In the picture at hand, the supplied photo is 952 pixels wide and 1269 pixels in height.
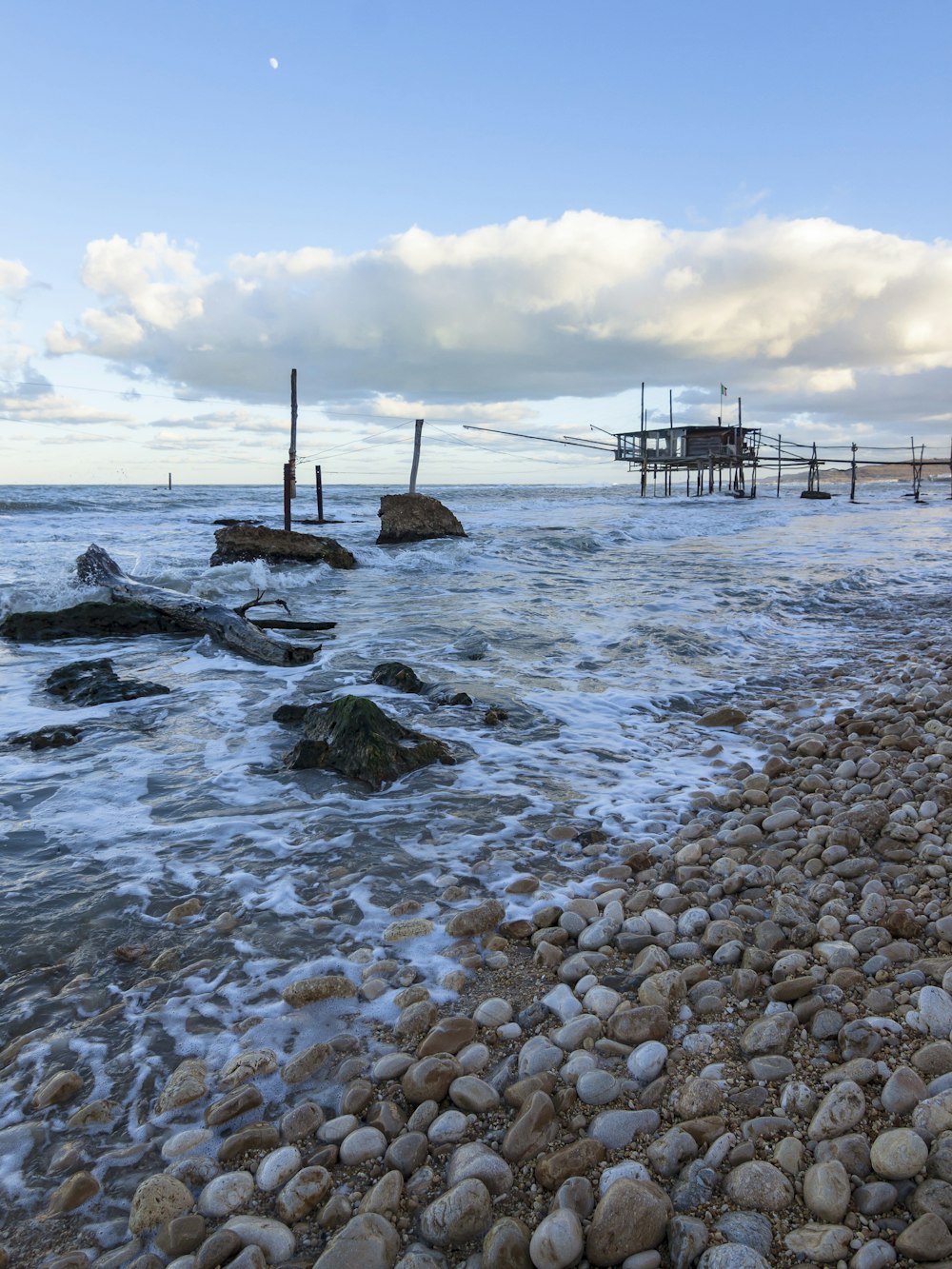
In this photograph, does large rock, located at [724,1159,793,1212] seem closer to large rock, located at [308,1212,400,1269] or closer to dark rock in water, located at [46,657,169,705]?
large rock, located at [308,1212,400,1269]

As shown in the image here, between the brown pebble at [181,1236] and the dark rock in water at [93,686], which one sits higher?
the dark rock in water at [93,686]

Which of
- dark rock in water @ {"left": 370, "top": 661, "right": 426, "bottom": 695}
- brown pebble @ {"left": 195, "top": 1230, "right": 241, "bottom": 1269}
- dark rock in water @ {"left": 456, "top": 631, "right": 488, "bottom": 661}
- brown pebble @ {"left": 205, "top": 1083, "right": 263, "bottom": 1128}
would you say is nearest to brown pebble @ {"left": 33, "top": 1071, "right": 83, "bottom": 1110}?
brown pebble @ {"left": 205, "top": 1083, "right": 263, "bottom": 1128}

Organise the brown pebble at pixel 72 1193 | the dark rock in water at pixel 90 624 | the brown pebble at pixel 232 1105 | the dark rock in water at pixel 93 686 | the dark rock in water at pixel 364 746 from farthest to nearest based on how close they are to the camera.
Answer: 1. the dark rock in water at pixel 90 624
2. the dark rock in water at pixel 93 686
3. the dark rock in water at pixel 364 746
4. the brown pebble at pixel 232 1105
5. the brown pebble at pixel 72 1193

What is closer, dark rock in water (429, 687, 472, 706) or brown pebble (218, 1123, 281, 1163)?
brown pebble (218, 1123, 281, 1163)

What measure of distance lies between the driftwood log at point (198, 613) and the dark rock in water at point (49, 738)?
269 centimetres

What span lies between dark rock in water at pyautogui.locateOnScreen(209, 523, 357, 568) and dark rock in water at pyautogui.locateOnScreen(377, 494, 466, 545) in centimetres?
413

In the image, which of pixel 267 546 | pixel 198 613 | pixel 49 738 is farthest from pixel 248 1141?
pixel 267 546

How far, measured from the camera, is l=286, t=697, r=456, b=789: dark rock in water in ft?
15.6

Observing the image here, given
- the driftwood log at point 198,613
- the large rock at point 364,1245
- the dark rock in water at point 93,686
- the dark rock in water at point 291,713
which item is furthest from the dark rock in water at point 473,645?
the large rock at point 364,1245

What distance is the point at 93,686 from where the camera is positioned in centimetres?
669

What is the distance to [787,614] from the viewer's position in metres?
10.7

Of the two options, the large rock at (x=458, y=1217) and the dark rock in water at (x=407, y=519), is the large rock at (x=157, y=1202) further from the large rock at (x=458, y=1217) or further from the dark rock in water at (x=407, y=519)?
the dark rock in water at (x=407, y=519)

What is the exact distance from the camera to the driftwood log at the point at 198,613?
8.12 meters

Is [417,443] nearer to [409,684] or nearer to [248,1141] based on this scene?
[409,684]
